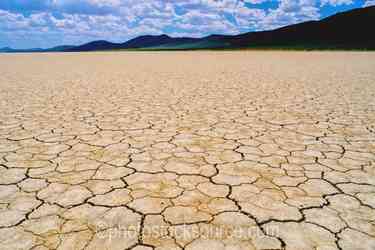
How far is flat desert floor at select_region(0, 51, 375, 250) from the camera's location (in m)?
1.55

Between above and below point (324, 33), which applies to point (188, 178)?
above

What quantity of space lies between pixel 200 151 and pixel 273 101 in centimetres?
289

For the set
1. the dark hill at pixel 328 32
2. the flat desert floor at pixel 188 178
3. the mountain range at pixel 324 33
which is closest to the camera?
the flat desert floor at pixel 188 178

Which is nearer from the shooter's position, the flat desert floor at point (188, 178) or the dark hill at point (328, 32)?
the flat desert floor at point (188, 178)

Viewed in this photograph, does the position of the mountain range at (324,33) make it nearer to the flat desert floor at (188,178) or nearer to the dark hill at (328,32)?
the dark hill at (328,32)

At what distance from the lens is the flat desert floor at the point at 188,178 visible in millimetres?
1552

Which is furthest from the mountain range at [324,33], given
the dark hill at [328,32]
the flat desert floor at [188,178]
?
the flat desert floor at [188,178]

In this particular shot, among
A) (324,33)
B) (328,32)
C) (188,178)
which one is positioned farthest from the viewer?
(324,33)

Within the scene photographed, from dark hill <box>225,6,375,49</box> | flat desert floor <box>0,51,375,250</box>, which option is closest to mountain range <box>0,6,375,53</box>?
dark hill <box>225,6,375,49</box>

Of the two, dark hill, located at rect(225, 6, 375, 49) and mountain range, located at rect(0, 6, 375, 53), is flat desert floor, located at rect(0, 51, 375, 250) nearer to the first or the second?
mountain range, located at rect(0, 6, 375, 53)

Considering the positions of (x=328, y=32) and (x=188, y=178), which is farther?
(x=328, y=32)

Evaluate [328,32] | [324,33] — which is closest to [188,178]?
[328,32]

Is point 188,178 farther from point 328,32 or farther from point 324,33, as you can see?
point 324,33

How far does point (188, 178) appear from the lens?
7.25ft
